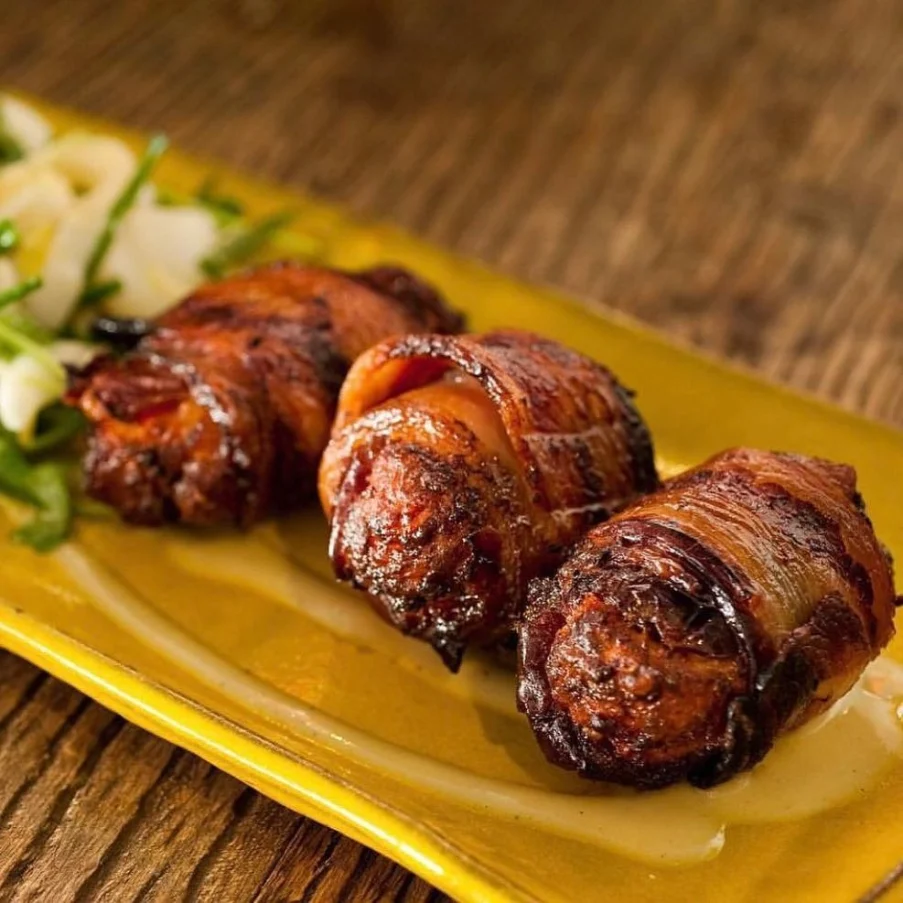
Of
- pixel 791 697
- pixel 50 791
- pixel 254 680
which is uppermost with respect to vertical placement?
pixel 791 697

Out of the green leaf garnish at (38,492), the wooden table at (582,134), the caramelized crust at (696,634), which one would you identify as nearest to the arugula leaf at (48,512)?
the green leaf garnish at (38,492)

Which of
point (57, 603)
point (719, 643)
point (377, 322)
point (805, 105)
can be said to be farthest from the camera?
point (805, 105)

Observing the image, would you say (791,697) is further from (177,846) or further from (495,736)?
(177,846)

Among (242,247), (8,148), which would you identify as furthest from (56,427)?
(8,148)

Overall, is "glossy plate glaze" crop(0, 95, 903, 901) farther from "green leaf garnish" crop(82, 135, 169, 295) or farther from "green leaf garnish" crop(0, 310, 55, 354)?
"green leaf garnish" crop(82, 135, 169, 295)

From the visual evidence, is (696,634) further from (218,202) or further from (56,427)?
(218,202)

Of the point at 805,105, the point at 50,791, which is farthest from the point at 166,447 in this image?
the point at 805,105

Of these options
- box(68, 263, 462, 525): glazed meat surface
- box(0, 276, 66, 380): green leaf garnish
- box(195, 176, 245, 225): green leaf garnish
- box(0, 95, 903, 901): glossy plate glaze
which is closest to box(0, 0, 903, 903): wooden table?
box(0, 95, 903, 901): glossy plate glaze
